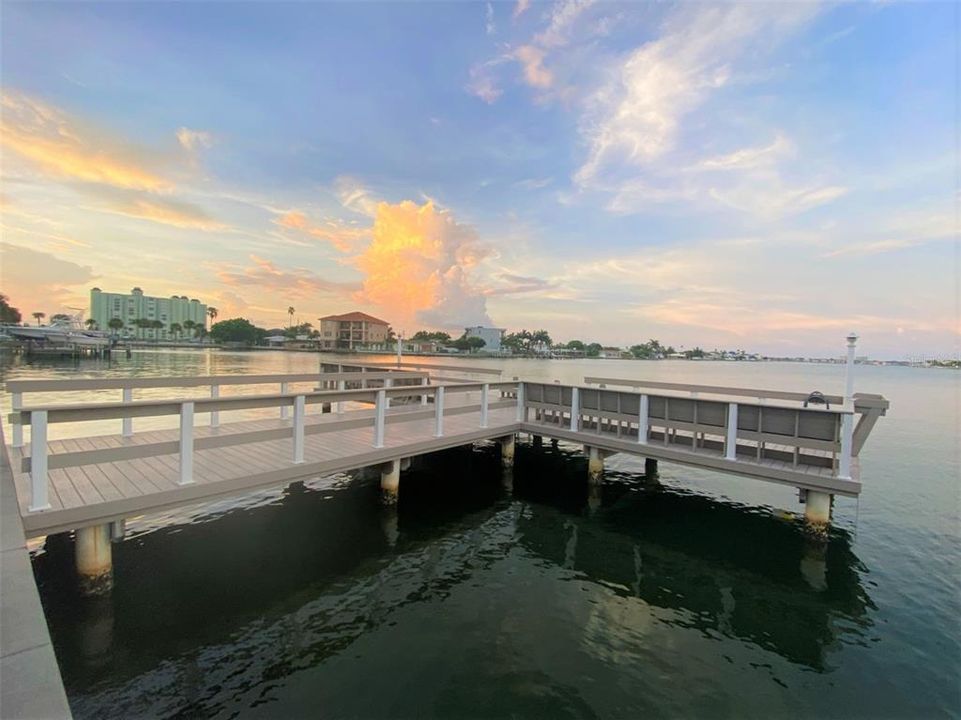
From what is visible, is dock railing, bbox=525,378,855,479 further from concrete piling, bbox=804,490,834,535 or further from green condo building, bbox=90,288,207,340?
green condo building, bbox=90,288,207,340

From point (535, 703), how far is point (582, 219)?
2403 cm

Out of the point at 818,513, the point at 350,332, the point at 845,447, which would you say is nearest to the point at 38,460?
the point at 845,447

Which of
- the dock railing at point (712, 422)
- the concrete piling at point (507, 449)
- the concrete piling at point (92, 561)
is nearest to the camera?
the concrete piling at point (92, 561)

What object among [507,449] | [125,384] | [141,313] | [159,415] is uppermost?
[141,313]

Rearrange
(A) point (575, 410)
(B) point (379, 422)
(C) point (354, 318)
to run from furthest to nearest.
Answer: (C) point (354, 318) < (A) point (575, 410) < (B) point (379, 422)

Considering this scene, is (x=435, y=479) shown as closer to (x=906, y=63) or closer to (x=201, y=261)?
Result: (x=906, y=63)

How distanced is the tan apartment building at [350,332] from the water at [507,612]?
123 meters

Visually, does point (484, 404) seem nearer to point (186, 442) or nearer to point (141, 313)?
point (186, 442)

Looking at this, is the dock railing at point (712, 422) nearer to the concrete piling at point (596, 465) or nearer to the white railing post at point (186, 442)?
the concrete piling at point (596, 465)

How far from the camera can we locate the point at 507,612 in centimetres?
495

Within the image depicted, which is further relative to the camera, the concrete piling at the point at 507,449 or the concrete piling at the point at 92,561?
the concrete piling at the point at 507,449

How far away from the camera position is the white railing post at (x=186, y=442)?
4.75 metres

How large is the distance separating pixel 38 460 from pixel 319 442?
12.3 feet

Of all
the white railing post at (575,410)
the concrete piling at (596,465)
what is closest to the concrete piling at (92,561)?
the white railing post at (575,410)
